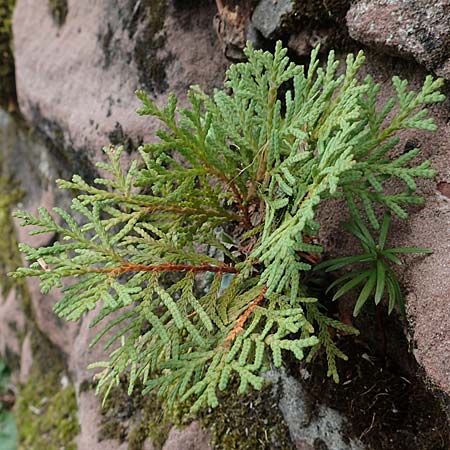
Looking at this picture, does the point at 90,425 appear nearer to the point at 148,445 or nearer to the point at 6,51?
the point at 148,445

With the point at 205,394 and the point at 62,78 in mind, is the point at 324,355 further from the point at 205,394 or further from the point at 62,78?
the point at 62,78

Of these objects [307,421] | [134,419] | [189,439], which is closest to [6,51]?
[134,419]

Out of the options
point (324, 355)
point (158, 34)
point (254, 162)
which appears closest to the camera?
point (254, 162)

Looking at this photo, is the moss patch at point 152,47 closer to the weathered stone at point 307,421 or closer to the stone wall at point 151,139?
the stone wall at point 151,139

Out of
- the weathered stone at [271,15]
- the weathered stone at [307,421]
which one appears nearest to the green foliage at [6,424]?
the weathered stone at [307,421]

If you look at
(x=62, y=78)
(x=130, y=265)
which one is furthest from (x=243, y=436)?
(x=62, y=78)

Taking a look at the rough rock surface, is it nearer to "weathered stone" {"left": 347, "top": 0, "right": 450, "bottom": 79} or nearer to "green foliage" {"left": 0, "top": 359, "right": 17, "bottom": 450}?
"weathered stone" {"left": 347, "top": 0, "right": 450, "bottom": 79}
